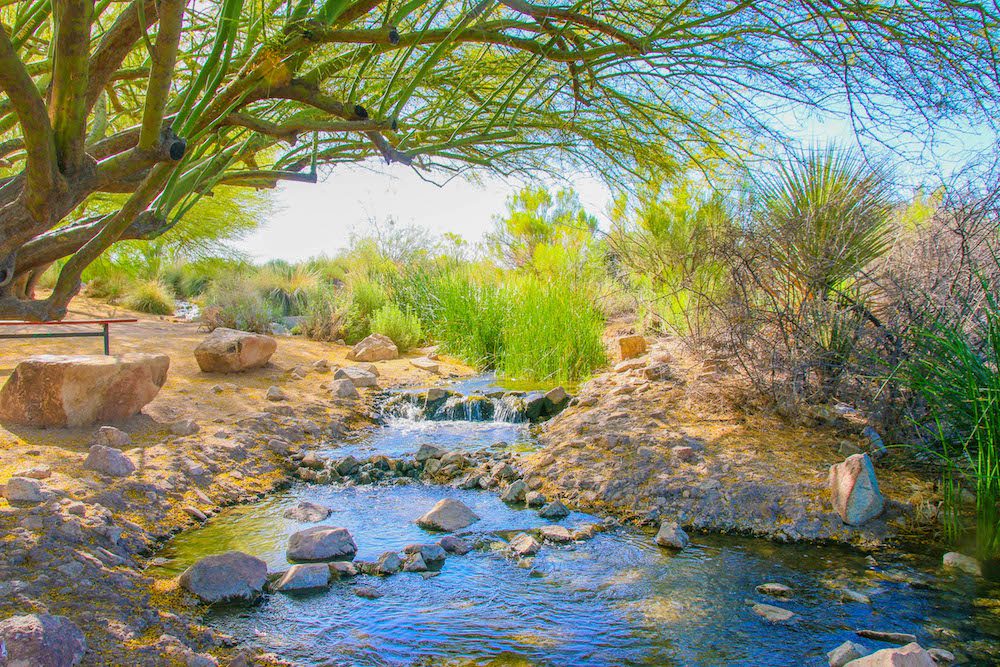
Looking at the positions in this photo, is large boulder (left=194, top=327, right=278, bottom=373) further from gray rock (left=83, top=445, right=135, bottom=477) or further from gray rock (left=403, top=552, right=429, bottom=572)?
gray rock (left=403, top=552, right=429, bottom=572)

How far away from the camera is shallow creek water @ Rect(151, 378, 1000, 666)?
9.73ft

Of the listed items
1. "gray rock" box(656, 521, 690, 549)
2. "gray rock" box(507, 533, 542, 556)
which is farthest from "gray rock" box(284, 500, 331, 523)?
"gray rock" box(656, 521, 690, 549)

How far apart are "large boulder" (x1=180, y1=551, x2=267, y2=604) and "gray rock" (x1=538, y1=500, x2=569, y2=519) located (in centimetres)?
182

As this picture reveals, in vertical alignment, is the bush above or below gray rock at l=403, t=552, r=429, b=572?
above

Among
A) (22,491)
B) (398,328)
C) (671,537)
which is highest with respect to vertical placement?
(398,328)

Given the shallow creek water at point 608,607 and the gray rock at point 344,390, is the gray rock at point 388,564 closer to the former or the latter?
the shallow creek water at point 608,607

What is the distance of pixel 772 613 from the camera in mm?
3283

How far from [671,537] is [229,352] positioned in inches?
236

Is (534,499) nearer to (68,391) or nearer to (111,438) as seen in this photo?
(111,438)

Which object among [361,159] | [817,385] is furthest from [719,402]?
[361,159]

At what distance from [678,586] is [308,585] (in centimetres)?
186

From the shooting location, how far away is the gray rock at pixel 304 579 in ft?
11.6

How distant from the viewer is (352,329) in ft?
42.9

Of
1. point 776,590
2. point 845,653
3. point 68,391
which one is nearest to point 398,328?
point 68,391
